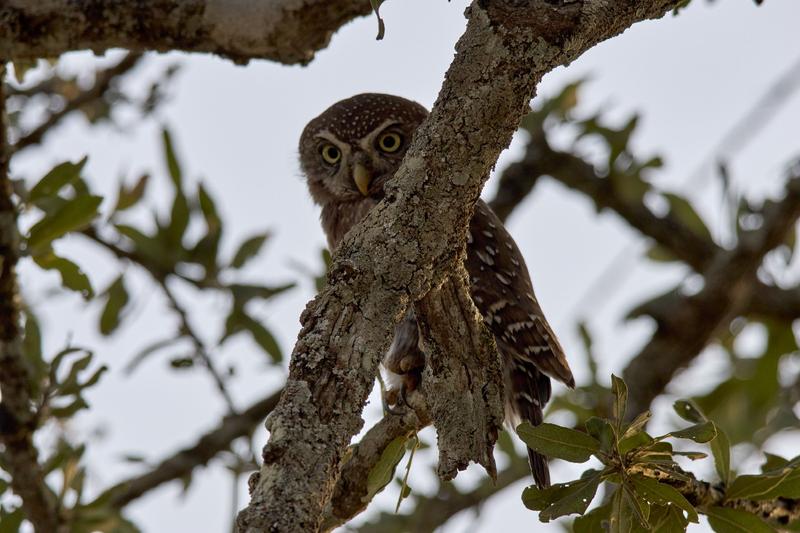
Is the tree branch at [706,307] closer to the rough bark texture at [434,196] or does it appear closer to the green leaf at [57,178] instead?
the green leaf at [57,178]

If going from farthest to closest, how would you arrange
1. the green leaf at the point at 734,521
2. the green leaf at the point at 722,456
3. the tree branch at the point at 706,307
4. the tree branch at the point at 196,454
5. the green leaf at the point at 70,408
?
the tree branch at the point at 706,307, the tree branch at the point at 196,454, the green leaf at the point at 70,408, the green leaf at the point at 722,456, the green leaf at the point at 734,521

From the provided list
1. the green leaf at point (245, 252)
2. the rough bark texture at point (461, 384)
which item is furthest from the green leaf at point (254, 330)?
the rough bark texture at point (461, 384)

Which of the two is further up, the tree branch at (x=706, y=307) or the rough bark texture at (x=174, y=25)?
the rough bark texture at (x=174, y=25)

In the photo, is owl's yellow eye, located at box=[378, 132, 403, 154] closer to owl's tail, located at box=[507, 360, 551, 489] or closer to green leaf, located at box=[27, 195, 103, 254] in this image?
owl's tail, located at box=[507, 360, 551, 489]

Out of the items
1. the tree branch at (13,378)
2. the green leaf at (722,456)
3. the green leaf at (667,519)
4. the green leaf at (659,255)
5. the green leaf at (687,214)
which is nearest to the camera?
the green leaf at (667,519)

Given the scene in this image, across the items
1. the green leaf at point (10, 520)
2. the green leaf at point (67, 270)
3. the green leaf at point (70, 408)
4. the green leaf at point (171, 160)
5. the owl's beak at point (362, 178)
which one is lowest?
the green leaf at point (10, 520)

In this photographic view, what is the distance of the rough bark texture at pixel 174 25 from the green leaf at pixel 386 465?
4.96 ft

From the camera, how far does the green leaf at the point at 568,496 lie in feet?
7.39

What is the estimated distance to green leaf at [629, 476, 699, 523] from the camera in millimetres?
2215

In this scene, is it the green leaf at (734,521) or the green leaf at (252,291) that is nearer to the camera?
the green leaf at (734,521)

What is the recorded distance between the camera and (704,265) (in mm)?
5738

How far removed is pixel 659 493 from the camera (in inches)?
87.9

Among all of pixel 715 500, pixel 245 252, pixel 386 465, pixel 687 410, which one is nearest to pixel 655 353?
pixel 245 252

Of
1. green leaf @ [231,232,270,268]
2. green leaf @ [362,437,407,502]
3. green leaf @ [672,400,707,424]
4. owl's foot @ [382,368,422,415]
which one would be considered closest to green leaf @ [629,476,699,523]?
green leaf @ [672,400,707,424]
